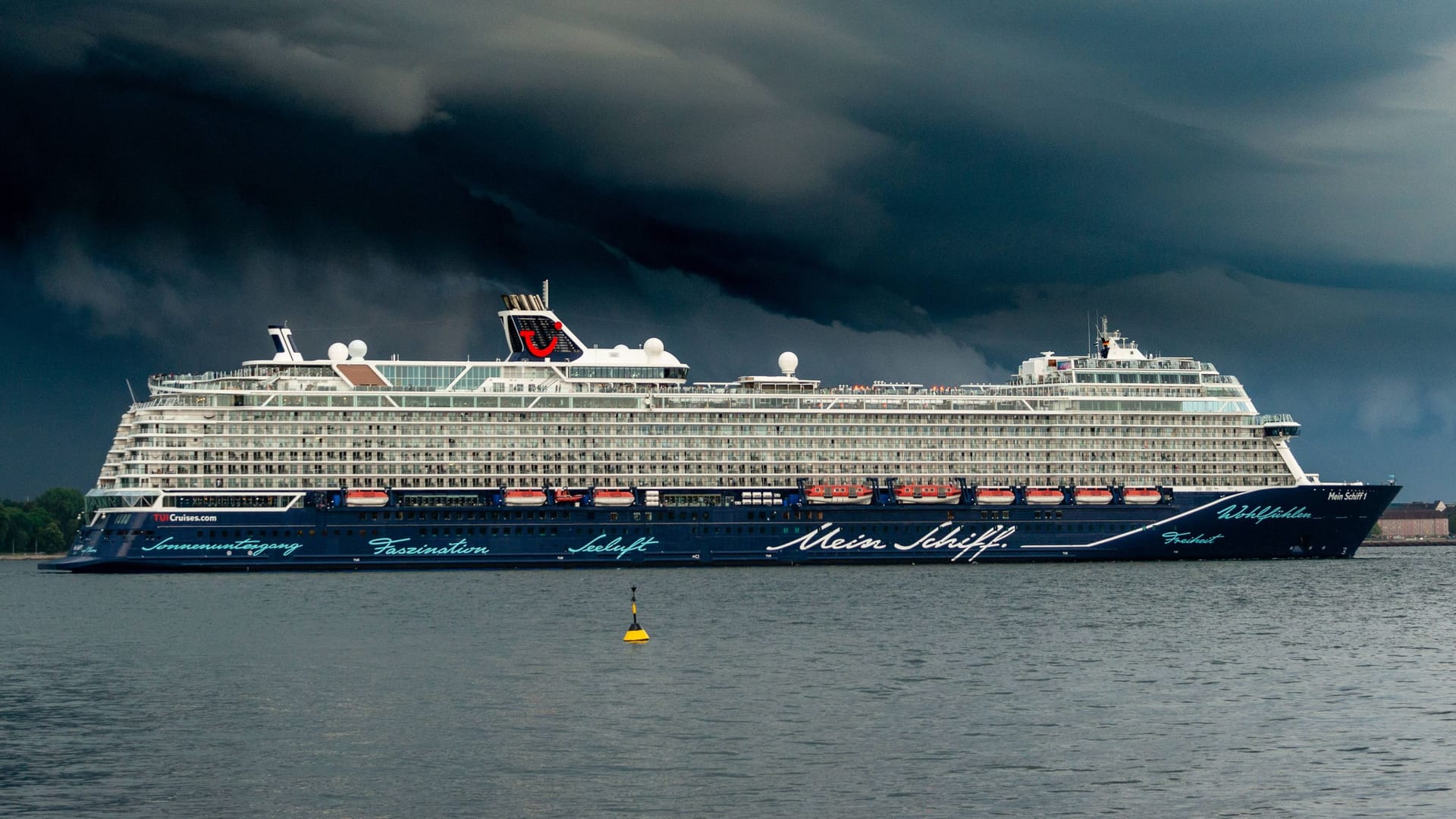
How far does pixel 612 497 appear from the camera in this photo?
106 meters

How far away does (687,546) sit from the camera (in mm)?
105562

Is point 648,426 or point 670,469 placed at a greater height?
point 648,426

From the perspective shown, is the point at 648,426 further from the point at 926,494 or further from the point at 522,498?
the point at 926,494

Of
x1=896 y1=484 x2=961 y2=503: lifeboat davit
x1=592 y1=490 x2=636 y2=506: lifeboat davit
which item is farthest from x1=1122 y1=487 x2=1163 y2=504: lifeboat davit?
x1=592 y1=490 x2=636 y2=506: lifeboat davit

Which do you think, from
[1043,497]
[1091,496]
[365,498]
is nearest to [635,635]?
[365,498]

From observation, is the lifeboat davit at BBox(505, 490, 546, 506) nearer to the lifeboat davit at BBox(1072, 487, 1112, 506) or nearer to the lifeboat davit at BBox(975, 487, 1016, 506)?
the lifeboat davit at BBox(975, 487, 1016, 506)

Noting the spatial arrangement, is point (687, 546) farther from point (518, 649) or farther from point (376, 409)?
point (518, 649)

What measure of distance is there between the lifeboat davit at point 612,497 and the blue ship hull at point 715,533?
0.51 m

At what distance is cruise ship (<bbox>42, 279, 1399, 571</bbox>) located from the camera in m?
103

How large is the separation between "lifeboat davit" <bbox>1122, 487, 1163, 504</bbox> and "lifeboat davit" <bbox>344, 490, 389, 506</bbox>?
166 feet

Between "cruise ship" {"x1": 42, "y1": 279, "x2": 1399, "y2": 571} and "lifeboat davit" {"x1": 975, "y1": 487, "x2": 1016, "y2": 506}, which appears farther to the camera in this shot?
"lifeboat davit" {"x1": 975, "y1": 487, "x2": 1016, "y2": 506}

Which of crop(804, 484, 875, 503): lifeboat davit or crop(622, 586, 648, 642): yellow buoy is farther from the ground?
crop(804, 484, 875, 503): lifeboat davit

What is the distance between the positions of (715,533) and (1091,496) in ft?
87.0

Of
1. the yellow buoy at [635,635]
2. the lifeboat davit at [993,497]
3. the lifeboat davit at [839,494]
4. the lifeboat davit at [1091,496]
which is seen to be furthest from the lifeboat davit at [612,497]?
the yellow buoy at [635,635]
